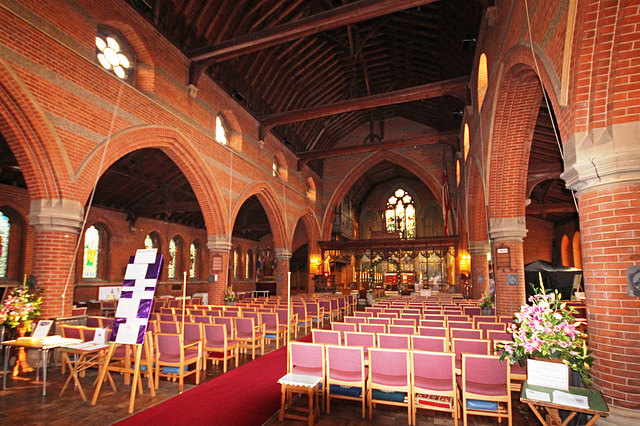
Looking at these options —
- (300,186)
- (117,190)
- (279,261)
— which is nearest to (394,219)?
(300,186)

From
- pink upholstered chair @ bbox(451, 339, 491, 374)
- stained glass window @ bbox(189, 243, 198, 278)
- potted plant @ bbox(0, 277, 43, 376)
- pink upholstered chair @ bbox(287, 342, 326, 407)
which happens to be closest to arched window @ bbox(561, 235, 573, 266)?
pink upholstered chair @ bbox(451, 339, 491, 374)

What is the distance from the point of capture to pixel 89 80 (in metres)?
6.79

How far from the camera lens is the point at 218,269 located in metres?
11.1

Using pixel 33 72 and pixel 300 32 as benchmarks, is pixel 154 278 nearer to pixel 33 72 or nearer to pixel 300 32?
pixel 33 72

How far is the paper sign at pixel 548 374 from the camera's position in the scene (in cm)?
265

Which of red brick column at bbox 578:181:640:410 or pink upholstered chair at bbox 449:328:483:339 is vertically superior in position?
red brick column at bbox 578:181:640:410

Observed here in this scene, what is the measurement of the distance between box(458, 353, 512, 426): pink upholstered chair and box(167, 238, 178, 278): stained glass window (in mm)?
15496

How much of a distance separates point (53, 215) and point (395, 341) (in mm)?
5781

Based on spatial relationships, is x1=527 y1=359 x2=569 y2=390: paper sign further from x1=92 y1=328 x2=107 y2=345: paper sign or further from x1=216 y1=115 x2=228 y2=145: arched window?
x1=216 y1=115 x2=228 y2=145: arched window

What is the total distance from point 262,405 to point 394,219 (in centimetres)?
2441

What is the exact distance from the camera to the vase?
17.3ft

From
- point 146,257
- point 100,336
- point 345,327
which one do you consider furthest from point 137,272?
point 345,327

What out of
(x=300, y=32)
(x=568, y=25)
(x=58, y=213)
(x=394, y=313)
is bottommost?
(x=394, y=313)

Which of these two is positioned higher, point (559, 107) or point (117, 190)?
point (117, 190)
